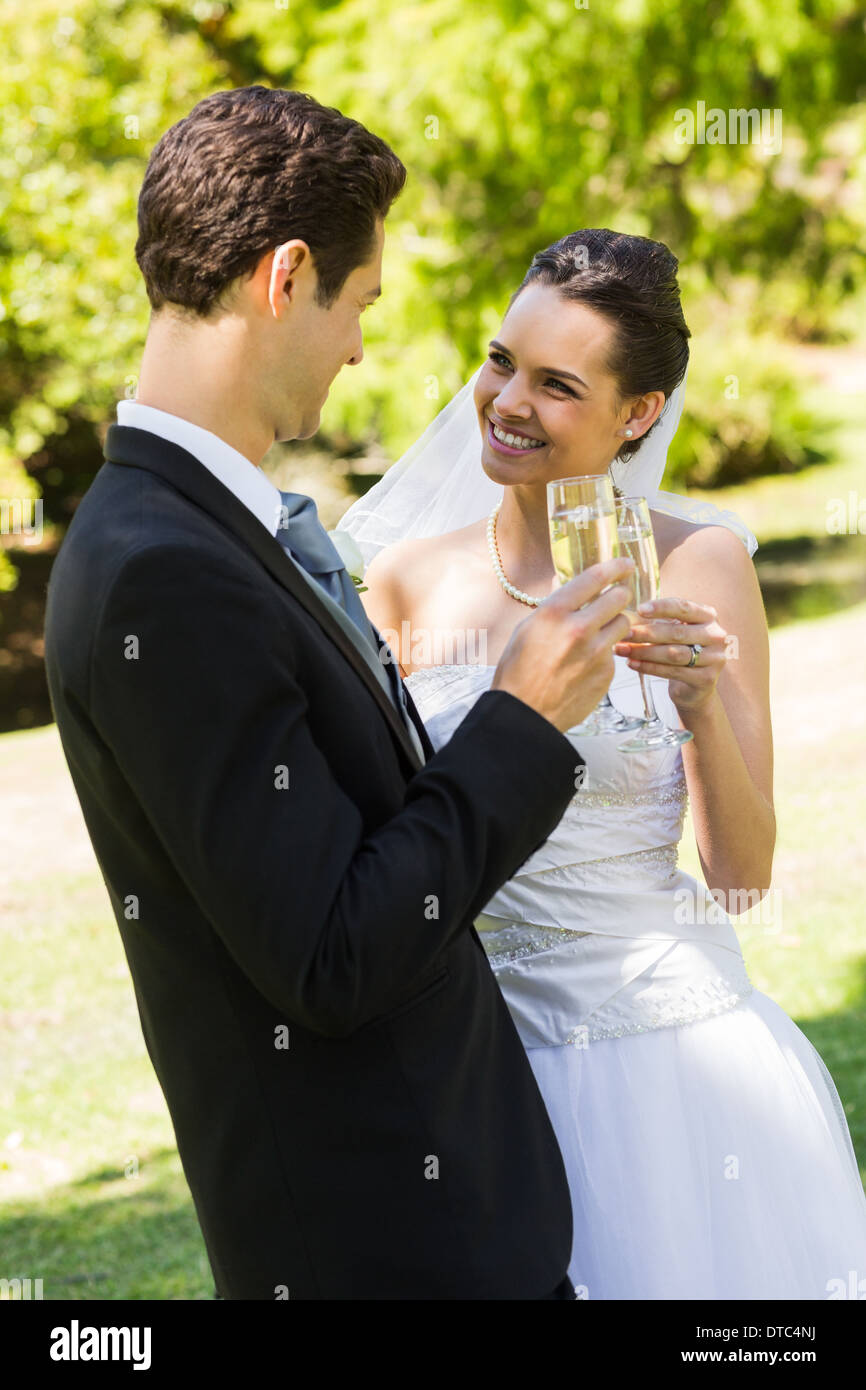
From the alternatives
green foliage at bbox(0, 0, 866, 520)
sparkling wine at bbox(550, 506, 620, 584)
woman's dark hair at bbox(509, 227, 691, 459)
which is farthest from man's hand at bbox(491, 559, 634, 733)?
green foliage at bbox(0, 0, 866, 520)

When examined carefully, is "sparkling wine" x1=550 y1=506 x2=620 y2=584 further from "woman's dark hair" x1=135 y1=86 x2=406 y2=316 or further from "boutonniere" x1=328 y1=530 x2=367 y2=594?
"woman's dark hair" x1=135 y1=86 x2=406 y2=316

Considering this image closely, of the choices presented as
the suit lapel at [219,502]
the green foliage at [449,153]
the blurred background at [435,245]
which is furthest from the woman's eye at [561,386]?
the green foliage at [449,153]

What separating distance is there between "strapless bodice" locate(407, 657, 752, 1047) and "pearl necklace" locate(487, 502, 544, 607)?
339 millimetres

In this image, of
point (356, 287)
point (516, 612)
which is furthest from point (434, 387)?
point (356, 287)

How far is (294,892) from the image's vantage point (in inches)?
58.1

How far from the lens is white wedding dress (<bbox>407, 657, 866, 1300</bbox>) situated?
101 inches

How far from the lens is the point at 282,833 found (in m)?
1.48

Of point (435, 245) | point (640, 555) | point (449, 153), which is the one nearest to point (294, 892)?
point (640, 555)

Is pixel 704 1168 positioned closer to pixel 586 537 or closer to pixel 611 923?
pixel 611 923

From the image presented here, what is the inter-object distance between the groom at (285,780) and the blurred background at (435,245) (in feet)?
15.7

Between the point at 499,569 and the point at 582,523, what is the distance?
1116 mm

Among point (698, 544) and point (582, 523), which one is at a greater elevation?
point (698, 544)

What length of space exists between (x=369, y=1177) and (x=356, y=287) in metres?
1.11

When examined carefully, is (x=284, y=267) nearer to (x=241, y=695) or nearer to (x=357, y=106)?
(x=241, y=695)
